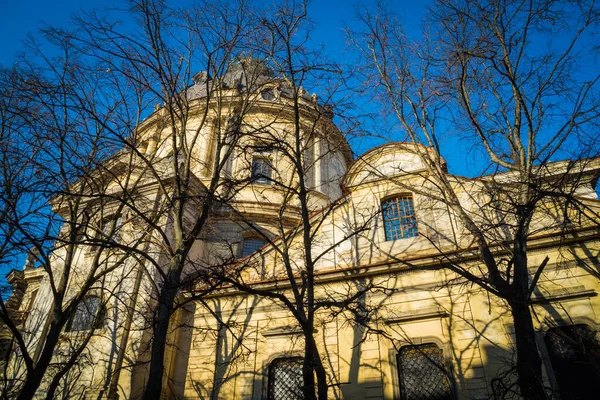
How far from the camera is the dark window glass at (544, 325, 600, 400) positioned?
8688 mm

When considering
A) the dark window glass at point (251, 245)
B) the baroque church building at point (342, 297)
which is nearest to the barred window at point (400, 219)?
the baroque church building at point (342, 297)

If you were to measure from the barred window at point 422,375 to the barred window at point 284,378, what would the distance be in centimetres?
277

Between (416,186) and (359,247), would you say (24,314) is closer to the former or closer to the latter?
(359,247)

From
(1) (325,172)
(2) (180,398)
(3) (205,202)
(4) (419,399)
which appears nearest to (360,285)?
(4) (419,399)

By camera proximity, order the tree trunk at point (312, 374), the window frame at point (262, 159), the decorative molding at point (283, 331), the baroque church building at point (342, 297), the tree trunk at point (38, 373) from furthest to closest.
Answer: the decorative molding at point (283, 331), the baroque church building at point (342, 297), the tree trunk at point (38, 373), the window frame at point (262, 159), the tree trunk at point (312, 374)

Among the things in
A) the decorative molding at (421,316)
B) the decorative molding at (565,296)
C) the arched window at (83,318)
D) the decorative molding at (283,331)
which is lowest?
the decorative molding at (283,331)

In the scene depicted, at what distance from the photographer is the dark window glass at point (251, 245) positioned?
17.7m

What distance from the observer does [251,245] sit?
17969 millimetres

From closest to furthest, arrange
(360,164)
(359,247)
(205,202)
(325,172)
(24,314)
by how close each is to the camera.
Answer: (205,202) < (359,247) < (360,164) < (24,314) < (325,172)

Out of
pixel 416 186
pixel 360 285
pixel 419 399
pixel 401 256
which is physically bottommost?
pixel 419 399

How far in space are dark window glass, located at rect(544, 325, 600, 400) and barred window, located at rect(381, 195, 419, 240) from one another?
4433 mm

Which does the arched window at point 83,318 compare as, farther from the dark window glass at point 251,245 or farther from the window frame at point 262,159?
the window frame at point 262,159

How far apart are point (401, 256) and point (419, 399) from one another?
368 cm

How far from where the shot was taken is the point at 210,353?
39.4 feet
